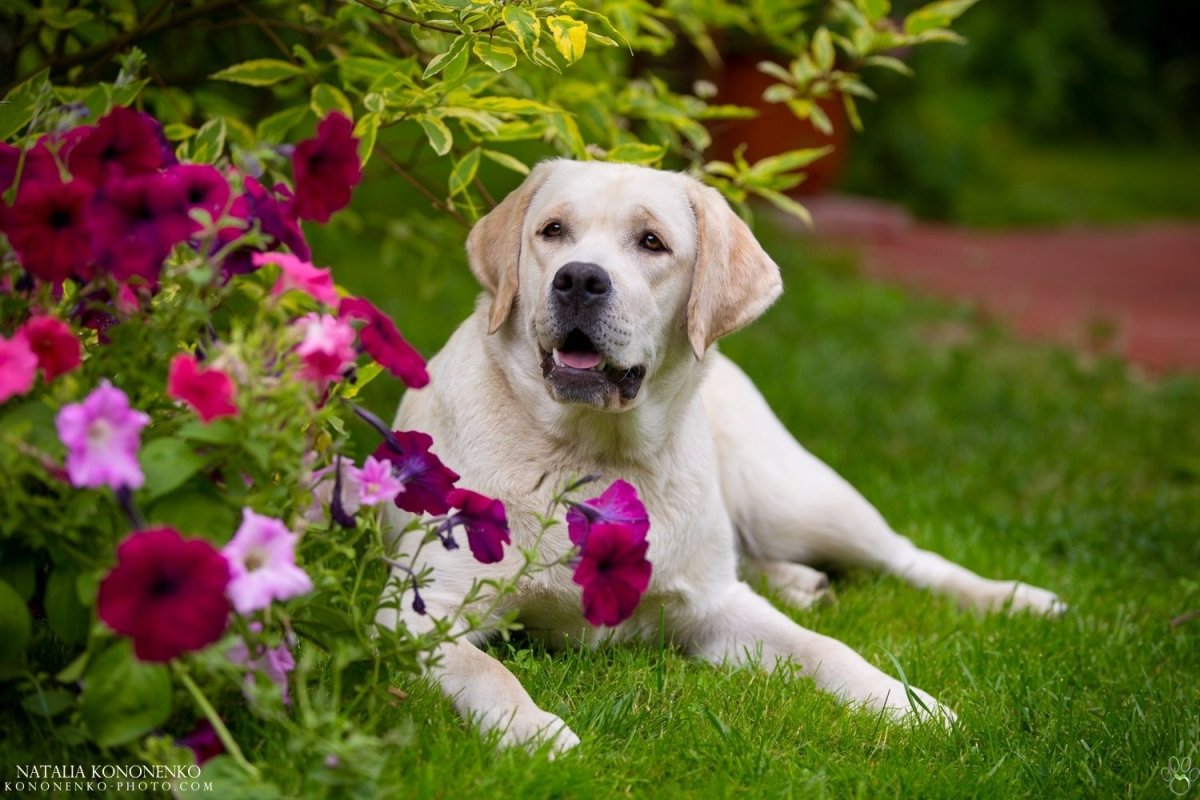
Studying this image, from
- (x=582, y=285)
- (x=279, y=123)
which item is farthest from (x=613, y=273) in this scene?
(x=279, y=123)

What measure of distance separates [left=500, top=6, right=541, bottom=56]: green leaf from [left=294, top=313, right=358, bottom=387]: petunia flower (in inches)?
32.2

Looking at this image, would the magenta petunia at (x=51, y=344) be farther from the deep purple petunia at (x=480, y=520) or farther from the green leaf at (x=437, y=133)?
the green leaf at (x=437, y=133)

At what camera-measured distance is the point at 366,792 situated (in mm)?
1941

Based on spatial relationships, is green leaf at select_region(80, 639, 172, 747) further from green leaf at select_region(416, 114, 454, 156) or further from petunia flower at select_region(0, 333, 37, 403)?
green leaf at select_region(416, 114, 454, 156)

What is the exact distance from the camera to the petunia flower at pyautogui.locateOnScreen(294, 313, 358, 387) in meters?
1.97

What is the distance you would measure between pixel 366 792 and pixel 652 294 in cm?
134

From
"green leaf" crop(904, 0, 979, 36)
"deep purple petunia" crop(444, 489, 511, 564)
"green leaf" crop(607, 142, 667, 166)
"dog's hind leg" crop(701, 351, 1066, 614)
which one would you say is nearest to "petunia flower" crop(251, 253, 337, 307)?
"deep purple petunia" crop(444, 489, 511, 564)

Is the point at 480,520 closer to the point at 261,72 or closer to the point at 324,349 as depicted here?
the point at 324,349

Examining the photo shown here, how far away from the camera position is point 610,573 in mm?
2242

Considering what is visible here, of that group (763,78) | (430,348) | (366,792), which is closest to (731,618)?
(366,792)

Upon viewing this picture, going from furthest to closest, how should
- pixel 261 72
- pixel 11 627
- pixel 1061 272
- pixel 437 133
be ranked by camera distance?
1. pixel 1061 272
2. pixel 261 72
3. pixel 437 133
4. pixel 11 627

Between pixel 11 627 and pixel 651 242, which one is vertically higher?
pixel 651 242

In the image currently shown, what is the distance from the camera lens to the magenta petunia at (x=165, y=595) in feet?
5.71

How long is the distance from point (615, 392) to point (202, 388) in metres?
1.13
